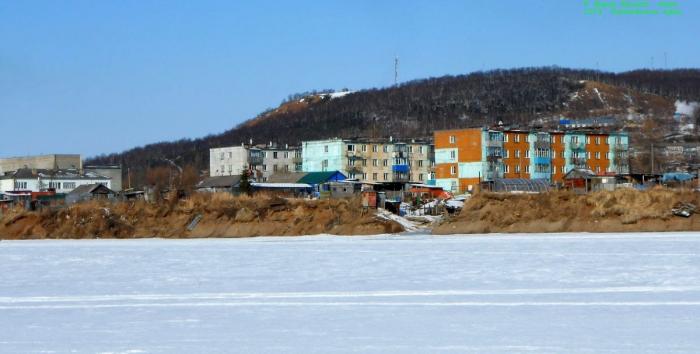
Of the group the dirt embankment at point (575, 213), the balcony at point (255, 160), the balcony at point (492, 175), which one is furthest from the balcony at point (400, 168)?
the dirt embankment at point (575, 213)

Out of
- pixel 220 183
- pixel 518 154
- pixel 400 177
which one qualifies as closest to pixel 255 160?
pixel 220 183

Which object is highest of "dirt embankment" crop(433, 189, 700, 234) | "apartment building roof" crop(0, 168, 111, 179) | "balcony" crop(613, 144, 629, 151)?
"balcony" crop(613, 144, 629, 151)

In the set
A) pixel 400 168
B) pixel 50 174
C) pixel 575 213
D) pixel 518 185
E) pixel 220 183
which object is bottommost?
pixel 575 213

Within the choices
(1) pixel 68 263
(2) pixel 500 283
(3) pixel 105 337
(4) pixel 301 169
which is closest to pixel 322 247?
(1) pixel 68 263

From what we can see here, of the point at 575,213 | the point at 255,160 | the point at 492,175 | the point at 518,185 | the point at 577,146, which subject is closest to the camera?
the point at 575,213

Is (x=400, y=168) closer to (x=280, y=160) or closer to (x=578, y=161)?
(x=280, y=160)

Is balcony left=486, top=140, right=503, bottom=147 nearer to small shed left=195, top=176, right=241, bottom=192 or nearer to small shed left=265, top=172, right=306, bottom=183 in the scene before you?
small shed left=265, top=172, right=306, bottom=183

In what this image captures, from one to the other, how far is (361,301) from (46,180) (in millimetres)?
128709

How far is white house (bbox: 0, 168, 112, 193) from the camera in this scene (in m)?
137

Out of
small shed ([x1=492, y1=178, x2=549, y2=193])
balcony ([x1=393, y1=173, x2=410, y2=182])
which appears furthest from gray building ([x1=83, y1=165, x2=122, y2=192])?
small shed ([x1=492, y1=178, x2=549, y2=193])

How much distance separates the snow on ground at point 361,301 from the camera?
1330 cm

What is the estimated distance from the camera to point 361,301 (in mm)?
17828

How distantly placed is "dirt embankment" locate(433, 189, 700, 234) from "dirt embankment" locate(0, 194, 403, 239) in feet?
14.2

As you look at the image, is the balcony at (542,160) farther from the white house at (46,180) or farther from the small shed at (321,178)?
the white house at (46,180)
